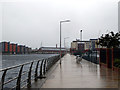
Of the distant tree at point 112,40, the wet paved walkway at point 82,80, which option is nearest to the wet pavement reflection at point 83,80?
the wet paved walkway at point 82,80

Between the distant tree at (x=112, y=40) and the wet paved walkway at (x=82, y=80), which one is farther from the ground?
the distant tree at (x=112, y=40)

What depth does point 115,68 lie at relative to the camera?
49.4 feet

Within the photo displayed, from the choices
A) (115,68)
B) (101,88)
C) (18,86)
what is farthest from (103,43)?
Result: (18,86)

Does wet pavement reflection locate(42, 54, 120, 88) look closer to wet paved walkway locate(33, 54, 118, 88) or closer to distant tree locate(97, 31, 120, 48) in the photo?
wet paved walkway locate(33, 54, 118, 88)

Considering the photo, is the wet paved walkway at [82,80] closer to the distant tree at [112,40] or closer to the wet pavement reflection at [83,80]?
the wet pavement reflection at [83,80]

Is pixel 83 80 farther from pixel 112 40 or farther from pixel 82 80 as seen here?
pixel 112 40

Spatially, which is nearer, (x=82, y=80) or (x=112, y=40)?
(x=82, y=80)

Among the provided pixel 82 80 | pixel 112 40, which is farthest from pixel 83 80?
pixel 112 40

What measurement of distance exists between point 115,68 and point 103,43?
9.88m

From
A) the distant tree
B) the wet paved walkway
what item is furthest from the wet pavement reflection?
the distant tree

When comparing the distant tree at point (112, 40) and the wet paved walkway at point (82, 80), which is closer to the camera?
the wet paved walkway at point (82, 80)

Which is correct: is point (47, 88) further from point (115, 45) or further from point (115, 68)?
point (115, 45)

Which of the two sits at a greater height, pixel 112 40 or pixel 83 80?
pixel 112 40

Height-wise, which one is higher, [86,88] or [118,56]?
[118,56]
